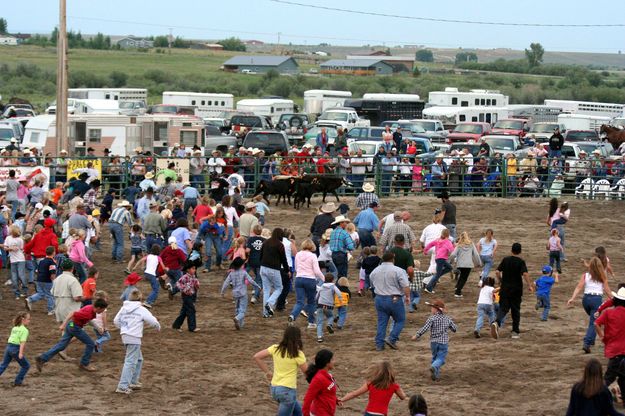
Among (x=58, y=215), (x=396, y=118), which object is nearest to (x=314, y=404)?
(x=58, y=215)

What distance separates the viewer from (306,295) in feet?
57.5

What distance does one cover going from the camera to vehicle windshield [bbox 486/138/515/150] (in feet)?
134

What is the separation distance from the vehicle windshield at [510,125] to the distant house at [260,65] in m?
73.8

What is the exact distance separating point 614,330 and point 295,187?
16602 mm

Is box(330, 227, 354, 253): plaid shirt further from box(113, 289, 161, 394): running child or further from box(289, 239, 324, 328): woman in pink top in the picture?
box(113, 289, 161, 394): running child

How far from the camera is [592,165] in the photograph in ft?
110

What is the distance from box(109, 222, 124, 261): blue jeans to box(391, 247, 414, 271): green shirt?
22.9 feet

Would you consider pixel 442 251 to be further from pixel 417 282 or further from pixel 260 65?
pixel 260 65

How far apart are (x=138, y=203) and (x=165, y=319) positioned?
18.7 ft

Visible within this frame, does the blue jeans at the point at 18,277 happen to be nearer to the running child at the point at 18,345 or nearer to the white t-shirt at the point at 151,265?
the white t-shirt at the point at 151,265

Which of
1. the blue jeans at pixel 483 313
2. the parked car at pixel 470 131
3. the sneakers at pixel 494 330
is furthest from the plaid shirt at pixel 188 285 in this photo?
the parked car at pixel 470 131

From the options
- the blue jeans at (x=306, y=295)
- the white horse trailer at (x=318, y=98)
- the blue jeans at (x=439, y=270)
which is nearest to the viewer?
the blue jeans at (x=306, y=295)

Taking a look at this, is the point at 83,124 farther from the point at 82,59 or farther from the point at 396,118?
the point at 82,59

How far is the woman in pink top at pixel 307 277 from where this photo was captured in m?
17.0
